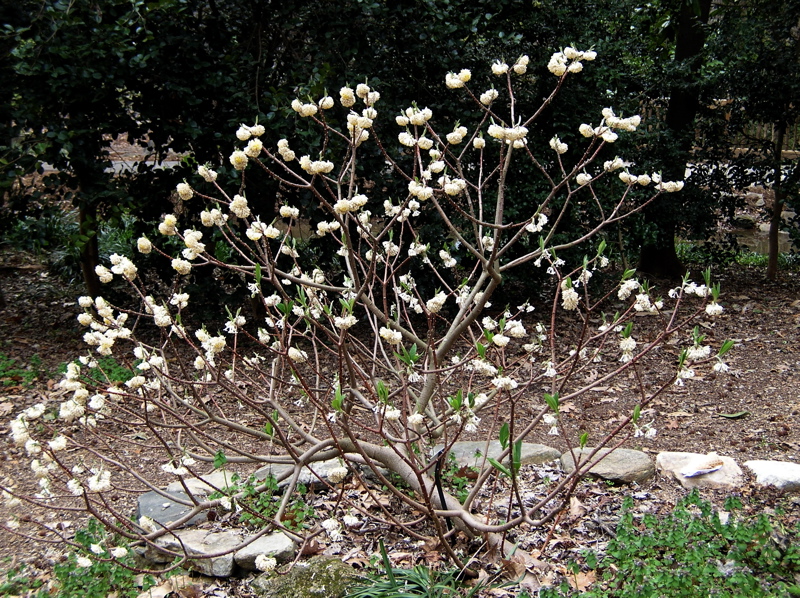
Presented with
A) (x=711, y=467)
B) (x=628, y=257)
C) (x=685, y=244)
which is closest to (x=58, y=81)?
(x=711, y=467)

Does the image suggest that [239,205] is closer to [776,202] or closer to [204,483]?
[204,483]

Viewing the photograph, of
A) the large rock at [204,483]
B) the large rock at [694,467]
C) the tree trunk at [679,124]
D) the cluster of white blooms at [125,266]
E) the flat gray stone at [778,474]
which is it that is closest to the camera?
the cluster of white blooms at [125,266]

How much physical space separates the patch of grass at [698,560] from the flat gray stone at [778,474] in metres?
0.56

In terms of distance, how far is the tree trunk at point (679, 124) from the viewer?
275 inches

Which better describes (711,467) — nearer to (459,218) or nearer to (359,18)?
(459,218)

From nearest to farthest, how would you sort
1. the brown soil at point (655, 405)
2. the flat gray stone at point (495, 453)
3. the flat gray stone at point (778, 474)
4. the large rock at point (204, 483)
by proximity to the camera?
the brown soil at point (655, 405) → the flat gray stone at point (778, 474) → the large rock at point (204, 483) → the flat gray stone at point (495, 453)

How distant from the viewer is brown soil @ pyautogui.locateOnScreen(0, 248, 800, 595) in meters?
3.44

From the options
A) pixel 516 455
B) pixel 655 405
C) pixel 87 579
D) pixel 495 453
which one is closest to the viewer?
pixel 516 455

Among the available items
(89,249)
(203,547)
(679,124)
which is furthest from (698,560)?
(679,124)

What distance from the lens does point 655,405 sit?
16.9 ft

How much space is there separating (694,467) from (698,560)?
1076 millimetres

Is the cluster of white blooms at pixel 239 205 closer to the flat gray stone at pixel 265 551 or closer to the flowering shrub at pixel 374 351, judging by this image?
the flowering shrub at pixel 374 351

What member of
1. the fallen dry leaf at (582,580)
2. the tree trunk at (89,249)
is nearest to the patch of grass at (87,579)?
the fallen dry leaf at (582,580)

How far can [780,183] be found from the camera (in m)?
7.18
